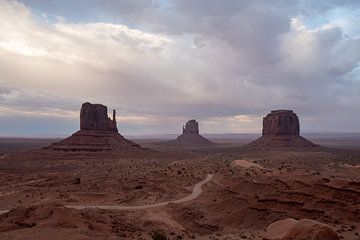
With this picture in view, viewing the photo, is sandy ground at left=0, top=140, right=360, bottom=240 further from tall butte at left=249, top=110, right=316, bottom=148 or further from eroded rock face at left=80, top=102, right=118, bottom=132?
tall butte at left=249, top=110, right=316, bottom=148

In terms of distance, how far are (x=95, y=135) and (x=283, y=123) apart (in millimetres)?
74643

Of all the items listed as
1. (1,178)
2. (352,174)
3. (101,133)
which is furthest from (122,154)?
(352,174)

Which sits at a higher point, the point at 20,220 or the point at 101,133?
the point at 101,133

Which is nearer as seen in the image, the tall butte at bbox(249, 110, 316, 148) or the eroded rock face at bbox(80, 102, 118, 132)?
the eroded rock face at bbox(80, 102, 118, 132)

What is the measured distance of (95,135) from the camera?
401 ft

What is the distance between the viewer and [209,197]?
45.9 meters

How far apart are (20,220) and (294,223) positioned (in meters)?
19.8

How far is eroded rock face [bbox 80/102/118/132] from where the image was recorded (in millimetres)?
125000

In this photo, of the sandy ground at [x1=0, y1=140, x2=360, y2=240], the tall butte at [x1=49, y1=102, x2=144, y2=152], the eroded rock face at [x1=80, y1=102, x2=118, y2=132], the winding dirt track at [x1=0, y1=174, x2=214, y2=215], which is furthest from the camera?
the eroded rock face at [x1=80, y1=102, x2=118, y2=132]

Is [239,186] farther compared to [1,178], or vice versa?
[1,178]

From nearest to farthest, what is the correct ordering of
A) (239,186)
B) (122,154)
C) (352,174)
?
(239,186)
(352,174)
(122,154)

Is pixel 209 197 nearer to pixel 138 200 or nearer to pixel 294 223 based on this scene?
pixel 138 200

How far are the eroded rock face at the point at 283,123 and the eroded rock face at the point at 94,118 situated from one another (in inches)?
2680

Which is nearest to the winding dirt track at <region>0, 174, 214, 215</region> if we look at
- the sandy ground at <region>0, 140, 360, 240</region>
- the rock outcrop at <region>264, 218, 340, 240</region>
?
the sandy ground at <region>0, 140, 360, 240</region>
